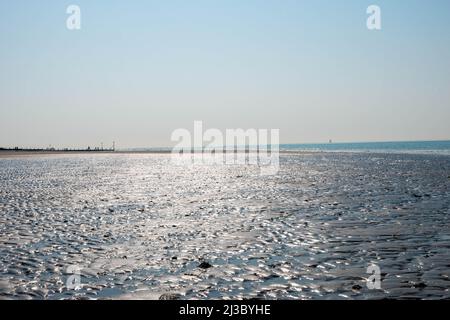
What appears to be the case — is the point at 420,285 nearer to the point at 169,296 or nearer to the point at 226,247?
the point at 169,296

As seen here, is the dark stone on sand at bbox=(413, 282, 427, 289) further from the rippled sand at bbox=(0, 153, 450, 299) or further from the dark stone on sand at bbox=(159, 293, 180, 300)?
the dark stone on sand at bbox=(159, 293, 180, 300)

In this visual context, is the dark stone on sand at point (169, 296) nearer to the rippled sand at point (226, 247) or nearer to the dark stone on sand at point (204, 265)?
the rippled sand at point (226, 247)

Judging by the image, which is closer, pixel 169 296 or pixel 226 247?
pixel 169 296

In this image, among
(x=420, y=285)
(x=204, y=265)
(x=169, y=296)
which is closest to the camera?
(x=169, y=296)

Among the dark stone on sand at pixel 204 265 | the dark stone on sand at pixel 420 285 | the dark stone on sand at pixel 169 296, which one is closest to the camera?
the dark stone on sand at pixel 169 296

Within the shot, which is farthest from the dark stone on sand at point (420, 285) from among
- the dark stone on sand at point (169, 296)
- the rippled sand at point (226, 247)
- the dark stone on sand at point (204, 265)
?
the dark stone on sand at point (169, 296)

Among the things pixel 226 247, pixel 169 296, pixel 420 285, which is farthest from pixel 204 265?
pixel 420 285

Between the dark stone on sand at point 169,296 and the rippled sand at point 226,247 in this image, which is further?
the rippled sand at point 226,247

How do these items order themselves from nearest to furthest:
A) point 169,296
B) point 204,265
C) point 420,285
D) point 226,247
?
1. point 169,296
2. point 420,285
3. point 204,265
4. point 226,247

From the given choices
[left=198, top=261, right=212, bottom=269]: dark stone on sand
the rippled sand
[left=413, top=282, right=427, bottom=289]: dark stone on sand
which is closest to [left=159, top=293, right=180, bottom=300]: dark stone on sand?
the rippled sand

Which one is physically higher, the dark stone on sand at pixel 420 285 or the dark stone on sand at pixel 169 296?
the dark stone on sand at pixel 420 285
